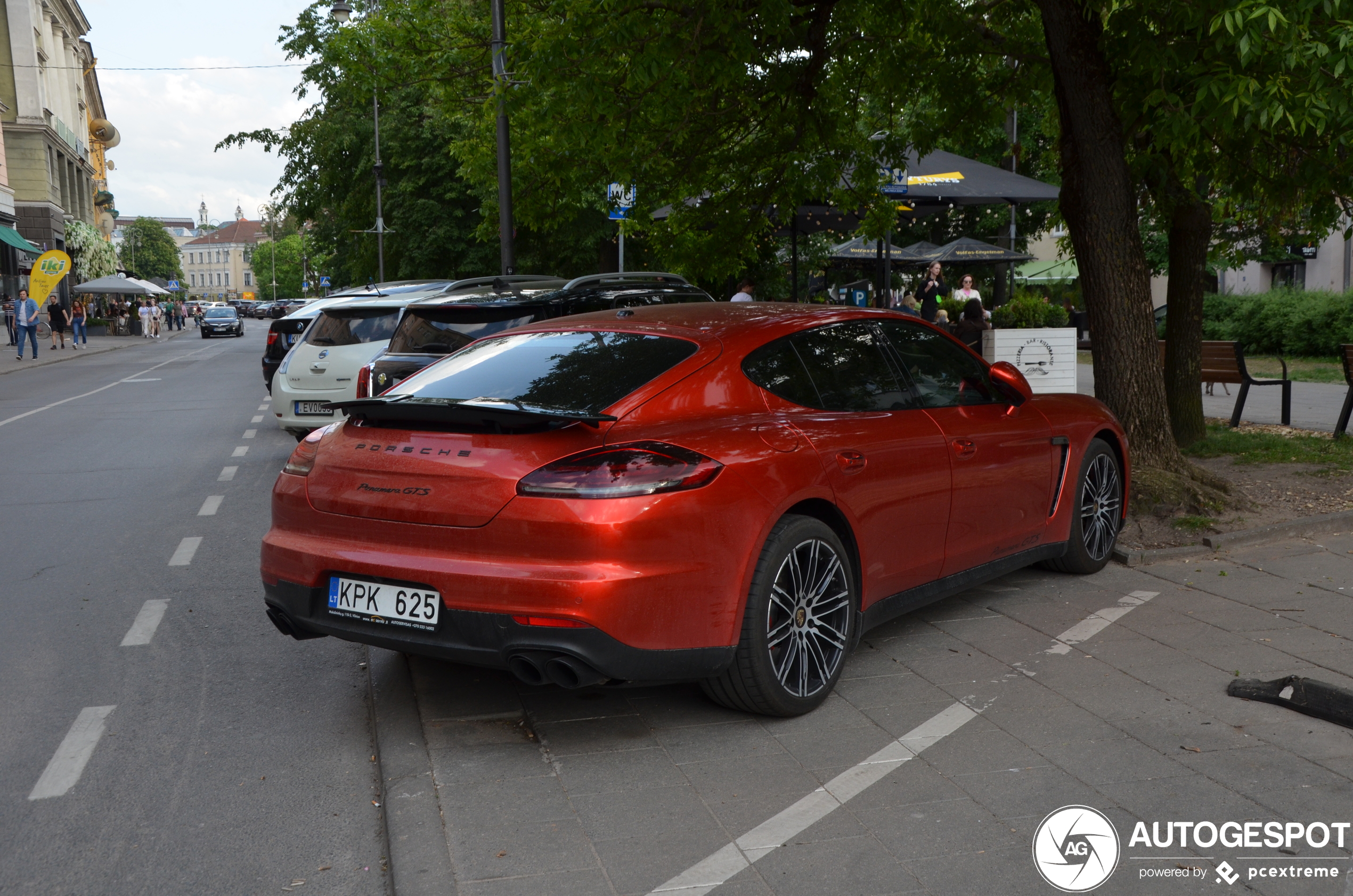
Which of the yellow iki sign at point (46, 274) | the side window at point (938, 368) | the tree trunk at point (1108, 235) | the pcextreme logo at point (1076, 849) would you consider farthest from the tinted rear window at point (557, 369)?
the yellow iki sign at point (46, 274)

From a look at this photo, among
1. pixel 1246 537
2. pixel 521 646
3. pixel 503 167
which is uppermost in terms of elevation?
pixel 503 167

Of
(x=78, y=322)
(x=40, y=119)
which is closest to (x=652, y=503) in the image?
(x=78, y=322)

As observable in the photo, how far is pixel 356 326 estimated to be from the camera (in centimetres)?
1227

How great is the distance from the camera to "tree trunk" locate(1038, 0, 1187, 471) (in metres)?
8.05

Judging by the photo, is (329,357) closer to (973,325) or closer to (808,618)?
(808,618)

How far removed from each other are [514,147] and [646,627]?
14571mm

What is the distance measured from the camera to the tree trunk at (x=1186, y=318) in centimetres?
1055

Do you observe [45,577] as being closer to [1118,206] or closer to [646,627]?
[646,627]

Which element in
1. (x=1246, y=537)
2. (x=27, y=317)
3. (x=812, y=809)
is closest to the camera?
(x=812, y=809)

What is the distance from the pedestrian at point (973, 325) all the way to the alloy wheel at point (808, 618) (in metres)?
12.5

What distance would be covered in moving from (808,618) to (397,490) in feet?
5.16

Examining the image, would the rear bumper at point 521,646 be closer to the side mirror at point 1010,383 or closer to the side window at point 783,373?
the side window at point 783,373

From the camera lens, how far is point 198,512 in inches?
351

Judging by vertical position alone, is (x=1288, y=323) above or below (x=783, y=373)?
below
